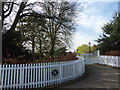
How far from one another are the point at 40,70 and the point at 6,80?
4.62 ft

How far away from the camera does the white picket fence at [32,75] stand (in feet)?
13.8

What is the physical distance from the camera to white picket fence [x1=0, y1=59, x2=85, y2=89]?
419cm

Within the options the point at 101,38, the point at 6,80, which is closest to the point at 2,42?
the point at 6,80

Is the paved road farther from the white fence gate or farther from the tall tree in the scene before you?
the tall tree

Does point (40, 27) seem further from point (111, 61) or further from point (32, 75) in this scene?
point (111, 61)

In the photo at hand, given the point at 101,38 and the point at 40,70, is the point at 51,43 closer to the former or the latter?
the point at 40,70

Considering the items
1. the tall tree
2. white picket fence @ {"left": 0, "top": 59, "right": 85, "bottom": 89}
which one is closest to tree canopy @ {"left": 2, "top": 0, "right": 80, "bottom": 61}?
the tall tree

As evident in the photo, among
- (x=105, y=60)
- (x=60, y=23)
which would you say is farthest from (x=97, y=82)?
Answer: (x=105, y=60)

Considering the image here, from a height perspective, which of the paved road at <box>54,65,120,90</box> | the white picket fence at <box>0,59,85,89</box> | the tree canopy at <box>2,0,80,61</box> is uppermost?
the tree canopy at <box>2,0,80,61</box>

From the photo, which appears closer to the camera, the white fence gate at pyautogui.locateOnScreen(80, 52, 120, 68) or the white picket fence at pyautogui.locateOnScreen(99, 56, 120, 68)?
the white picket fence at pyautogui.locateOnScreen(99, 56, 120, 68)

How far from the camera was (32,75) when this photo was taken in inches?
177

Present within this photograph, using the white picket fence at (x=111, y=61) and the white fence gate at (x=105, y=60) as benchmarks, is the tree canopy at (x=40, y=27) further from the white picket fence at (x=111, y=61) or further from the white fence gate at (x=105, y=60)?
the white picket fence at (x=111, y=61)

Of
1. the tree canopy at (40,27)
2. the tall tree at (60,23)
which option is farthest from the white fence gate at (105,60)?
the tree canopy at (40,27)

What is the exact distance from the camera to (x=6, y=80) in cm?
421
